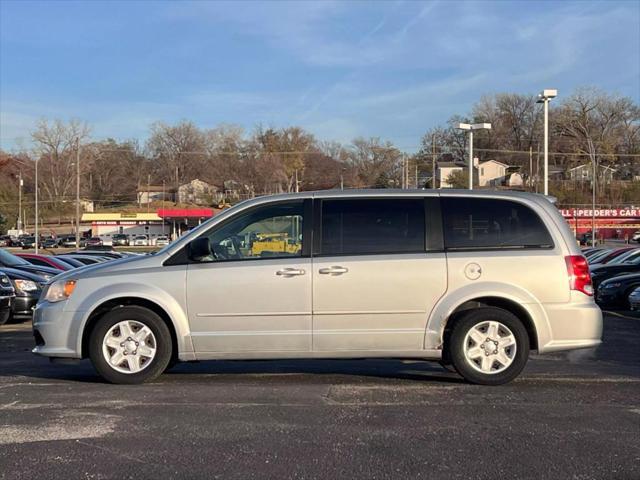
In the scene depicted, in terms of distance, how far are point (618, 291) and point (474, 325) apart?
1071cm

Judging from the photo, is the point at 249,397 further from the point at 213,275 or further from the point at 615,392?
the point at 615,392

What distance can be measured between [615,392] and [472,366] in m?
1.31

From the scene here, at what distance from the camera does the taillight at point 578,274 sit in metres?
6.32

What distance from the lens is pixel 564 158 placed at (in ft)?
334

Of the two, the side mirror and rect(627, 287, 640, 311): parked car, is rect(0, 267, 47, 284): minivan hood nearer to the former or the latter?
the side mirror

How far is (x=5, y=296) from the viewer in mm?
11672

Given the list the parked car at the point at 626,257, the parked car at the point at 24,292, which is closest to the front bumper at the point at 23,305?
the parked car at the point at 24,292

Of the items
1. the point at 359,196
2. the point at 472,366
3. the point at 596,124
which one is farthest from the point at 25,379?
the point at 596,124

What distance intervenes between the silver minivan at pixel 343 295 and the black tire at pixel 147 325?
0.04ft

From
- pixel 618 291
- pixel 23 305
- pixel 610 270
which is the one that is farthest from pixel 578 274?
pixel 610 270

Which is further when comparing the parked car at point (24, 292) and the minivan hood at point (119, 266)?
the parked car at point (24, 292)

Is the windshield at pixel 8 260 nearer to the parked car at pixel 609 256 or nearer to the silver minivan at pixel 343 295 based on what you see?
the silver minivan at pixel 343 295

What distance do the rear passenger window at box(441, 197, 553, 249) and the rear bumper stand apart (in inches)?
25.1

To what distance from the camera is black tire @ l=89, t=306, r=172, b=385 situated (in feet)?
20.4
